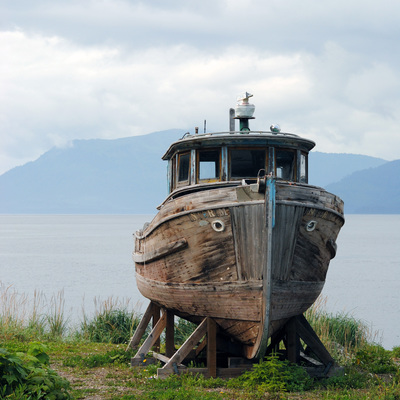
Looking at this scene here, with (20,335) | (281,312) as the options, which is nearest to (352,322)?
(281,312)

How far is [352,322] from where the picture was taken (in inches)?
661

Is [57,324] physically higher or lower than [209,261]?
lower

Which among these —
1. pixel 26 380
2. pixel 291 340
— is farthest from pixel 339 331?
pixel 26 380

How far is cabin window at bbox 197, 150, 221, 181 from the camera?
11.1m

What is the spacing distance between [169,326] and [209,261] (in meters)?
2.92

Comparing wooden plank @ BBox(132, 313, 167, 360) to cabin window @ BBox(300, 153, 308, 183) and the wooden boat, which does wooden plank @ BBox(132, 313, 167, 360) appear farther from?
cabin window @ BBox(300, 153, 308, 183)

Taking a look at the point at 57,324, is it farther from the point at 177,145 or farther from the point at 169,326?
the point at 177,145

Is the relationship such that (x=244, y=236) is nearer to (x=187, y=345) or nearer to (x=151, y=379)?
(x=187, y=345)

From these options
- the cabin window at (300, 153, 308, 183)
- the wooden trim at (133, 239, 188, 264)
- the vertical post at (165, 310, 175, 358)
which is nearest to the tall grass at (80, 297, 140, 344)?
the vertical post at (165, 310, 175, 358)

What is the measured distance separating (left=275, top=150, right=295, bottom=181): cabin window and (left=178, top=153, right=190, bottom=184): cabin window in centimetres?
164

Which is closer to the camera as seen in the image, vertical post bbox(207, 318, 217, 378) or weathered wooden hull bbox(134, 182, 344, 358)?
weathered wooden hull bbox(134, 182, 344, 358)

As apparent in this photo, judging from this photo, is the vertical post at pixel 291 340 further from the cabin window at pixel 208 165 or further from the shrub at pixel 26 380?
the shrub at pixel 26 380

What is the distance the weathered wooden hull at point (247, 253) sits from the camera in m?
9.58

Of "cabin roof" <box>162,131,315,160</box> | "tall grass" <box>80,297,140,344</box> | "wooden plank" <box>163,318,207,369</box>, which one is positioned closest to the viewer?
"wooden plank" <box>163,318,207,369</box>
